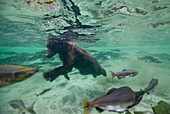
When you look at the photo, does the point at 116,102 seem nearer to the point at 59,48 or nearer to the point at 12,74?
the point at 12,74

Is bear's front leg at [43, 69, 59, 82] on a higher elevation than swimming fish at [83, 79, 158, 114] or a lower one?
lower

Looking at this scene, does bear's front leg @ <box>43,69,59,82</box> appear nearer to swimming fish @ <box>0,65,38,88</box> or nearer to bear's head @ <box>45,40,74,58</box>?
bear's head @ <box>45,40,74,58</box>

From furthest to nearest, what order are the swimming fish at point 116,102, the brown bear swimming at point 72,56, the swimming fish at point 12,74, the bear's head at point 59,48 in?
the bear's head at point 59,48 → the brown bear swimming at point 72,56 → the swimming fish at point 116,102 → the swimming fish at point 12,74

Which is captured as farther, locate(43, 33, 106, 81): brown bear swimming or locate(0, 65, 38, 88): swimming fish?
locate(43, 33, 106, 81): brown bear swimming

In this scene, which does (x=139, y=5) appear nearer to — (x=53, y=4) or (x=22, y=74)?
(x=53, y=4)

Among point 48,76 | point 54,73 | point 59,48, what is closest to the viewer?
point 48,76

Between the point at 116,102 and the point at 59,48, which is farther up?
the point at 59,48

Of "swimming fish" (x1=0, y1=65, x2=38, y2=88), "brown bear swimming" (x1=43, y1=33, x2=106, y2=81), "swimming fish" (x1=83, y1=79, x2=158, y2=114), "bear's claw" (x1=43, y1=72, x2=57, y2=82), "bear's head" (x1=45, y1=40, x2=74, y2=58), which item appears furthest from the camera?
"bear's head" (x1=45, y1=40, x2=74, y2=58)

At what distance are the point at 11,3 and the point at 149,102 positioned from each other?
13693 mm

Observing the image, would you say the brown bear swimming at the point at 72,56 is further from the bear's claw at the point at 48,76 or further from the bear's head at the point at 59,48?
the bear's claw at the point at 48,76

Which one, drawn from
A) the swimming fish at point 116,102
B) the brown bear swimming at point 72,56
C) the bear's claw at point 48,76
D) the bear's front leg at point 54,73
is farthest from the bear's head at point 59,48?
the swimming fish at point 116,102

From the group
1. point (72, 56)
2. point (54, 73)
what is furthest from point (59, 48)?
point (54, 73)

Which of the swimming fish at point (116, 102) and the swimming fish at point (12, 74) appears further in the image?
the swimming fish at point (116, 102)

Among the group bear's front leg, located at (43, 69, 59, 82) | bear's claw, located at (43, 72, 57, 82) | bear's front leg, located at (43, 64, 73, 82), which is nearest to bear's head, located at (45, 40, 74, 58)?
bear's front leg, located at (43, 64, 73, 82)
